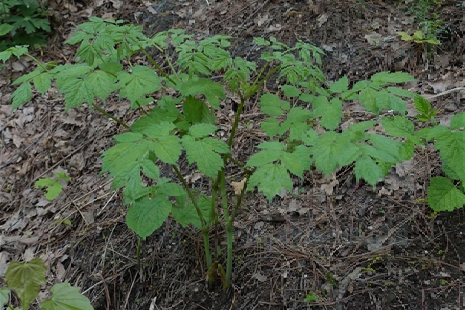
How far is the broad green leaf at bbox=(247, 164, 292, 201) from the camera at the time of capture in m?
1.73

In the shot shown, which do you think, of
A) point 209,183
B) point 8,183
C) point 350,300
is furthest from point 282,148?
point 8,183

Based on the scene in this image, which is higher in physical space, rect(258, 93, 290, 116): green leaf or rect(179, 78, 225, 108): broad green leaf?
rect(179, 78, 225, 108): broad green leaf

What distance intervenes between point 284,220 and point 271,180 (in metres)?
1.33

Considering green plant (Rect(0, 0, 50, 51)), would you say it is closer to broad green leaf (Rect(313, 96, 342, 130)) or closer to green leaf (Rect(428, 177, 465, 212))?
broad green leaf (Rect(313, 96, 342, 130))

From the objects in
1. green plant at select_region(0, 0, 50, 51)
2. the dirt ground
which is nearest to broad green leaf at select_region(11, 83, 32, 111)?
the dirt ground

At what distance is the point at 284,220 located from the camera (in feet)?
9.93

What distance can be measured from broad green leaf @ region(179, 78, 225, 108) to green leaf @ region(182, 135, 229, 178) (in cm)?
35

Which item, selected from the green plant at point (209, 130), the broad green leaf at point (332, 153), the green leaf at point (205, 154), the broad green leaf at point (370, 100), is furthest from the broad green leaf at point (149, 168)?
the broad green leaf at point (370, 100)

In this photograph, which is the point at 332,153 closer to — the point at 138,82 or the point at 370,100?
the point at 370,100

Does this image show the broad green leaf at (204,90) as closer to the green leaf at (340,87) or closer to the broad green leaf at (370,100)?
the green leaf at (340,87)

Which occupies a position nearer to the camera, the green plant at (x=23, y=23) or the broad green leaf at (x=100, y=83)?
the broad green leaf at (x=100, y=83)

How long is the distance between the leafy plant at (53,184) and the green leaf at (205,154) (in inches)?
89.2

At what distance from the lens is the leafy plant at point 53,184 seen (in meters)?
3.72

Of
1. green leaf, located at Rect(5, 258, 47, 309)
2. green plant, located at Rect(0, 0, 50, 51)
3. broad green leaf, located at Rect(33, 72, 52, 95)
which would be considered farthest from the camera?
green plant, located at Rect(0, 0, 50, 51)
